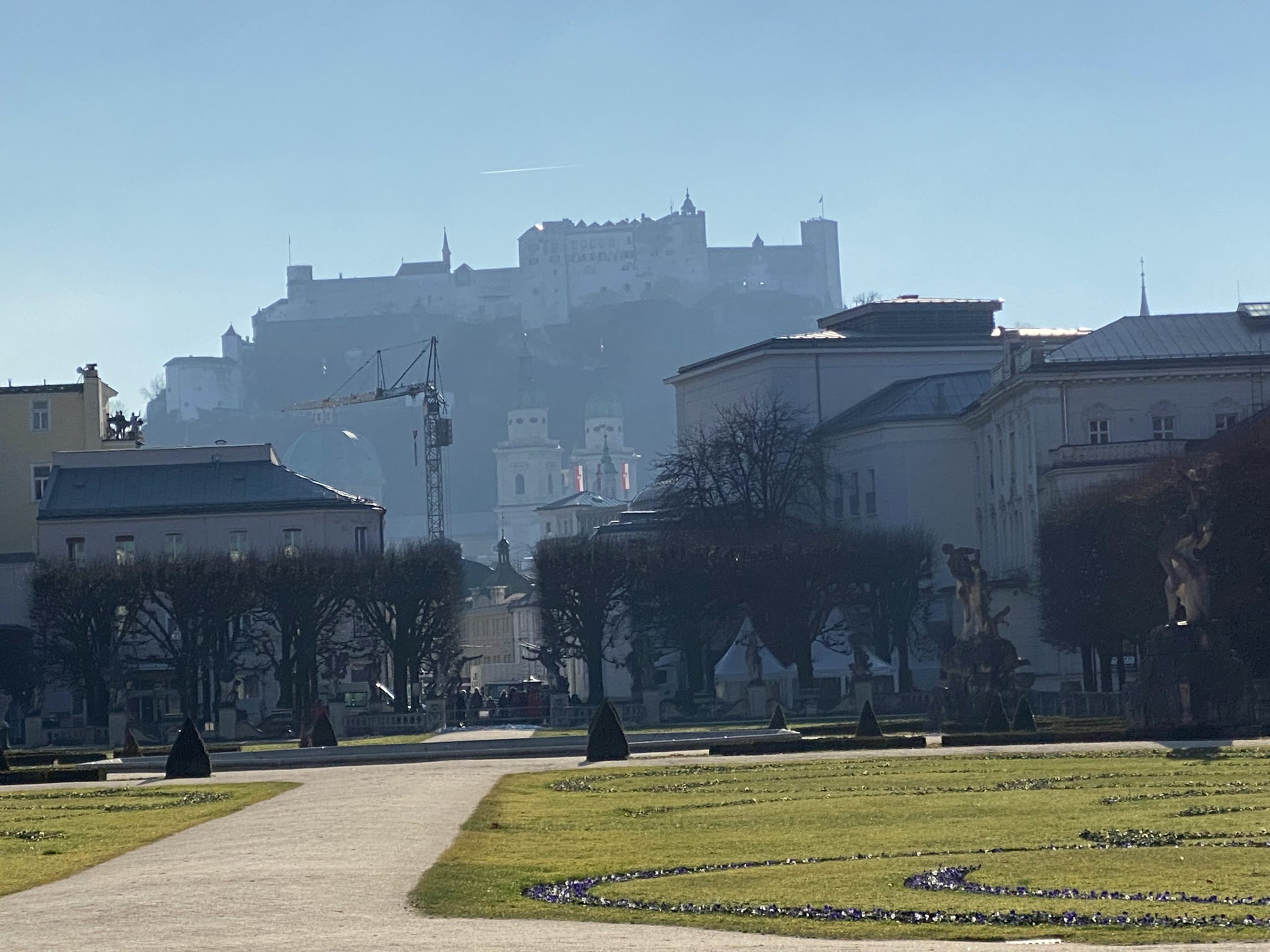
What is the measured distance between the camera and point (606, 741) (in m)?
41.0

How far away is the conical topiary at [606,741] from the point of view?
4100 centimetres

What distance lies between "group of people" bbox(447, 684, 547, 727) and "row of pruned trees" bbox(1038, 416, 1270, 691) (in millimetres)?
16266

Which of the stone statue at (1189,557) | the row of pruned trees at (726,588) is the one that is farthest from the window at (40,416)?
the stone statue at (1189,557)

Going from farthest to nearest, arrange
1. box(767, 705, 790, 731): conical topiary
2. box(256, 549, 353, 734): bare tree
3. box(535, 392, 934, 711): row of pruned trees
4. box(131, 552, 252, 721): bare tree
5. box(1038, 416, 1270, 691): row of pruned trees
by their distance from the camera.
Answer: box(535, 392, 934, 711): row of pruned trees < box(256, 549, 353, 734): bare tree < box(131, 552, 252, 721): bare tree < box(1038, 416, 1270, 691): row of pruned trees < box(767, 705, 790, 731): conical topiary

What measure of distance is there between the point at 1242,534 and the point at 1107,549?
9994 mm

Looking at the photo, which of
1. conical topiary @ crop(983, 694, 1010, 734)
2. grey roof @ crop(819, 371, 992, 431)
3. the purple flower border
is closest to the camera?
the purple flower border

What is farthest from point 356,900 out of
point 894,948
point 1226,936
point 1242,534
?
point 1242,534

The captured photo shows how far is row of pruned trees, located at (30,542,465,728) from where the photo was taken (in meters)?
73.2

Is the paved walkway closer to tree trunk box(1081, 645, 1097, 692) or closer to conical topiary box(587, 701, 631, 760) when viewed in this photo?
conical topiary box(587, 701, 631, 760)

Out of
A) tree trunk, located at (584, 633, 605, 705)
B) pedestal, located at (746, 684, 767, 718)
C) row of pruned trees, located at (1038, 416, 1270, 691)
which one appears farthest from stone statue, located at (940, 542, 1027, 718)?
tree trunk, located at (584, 633, 605, 705)

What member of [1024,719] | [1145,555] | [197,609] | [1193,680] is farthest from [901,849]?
[197,609]

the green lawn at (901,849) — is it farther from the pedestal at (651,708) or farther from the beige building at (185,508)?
the beige building at (185,508)

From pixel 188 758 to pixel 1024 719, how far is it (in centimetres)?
1542

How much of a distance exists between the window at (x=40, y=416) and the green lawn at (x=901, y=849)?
7340 cm
